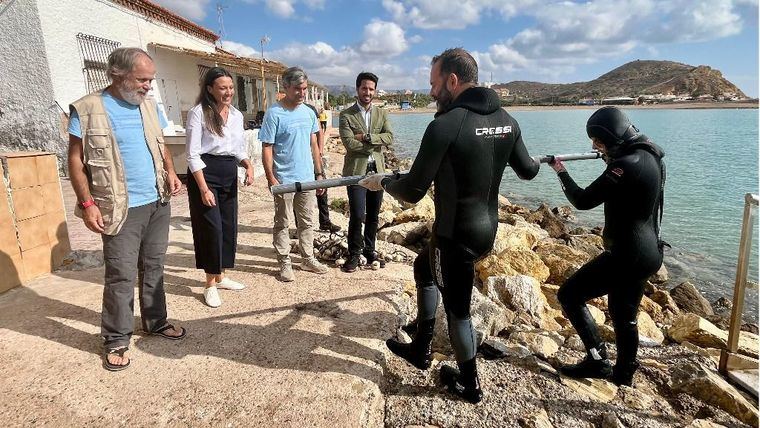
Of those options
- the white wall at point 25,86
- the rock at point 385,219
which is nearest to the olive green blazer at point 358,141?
the rock at point 385,219

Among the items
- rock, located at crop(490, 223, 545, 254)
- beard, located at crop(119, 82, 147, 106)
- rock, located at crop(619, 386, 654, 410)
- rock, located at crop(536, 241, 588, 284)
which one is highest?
beard, located at crop(119, 82, 147, 106)

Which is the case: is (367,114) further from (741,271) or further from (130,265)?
(741,271)

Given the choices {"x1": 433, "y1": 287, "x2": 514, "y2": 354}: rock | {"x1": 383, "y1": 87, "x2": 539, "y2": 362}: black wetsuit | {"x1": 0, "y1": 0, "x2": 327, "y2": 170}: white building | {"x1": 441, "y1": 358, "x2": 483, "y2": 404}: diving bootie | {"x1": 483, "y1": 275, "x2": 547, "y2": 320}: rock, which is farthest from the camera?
{"x1": 0, "y1": 0, "x2": 327, "y2": 170}: white building

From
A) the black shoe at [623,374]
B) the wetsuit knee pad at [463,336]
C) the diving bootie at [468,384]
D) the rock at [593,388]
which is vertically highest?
the wetsuit knee pad at [463,336]

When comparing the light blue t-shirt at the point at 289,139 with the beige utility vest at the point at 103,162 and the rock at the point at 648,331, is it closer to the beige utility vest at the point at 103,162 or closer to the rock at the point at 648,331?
the beige utility vest at the point at 103,162

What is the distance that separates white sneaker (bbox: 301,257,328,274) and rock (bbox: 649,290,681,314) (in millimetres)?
4968

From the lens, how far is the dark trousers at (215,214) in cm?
374

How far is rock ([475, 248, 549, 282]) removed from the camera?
5750 mm

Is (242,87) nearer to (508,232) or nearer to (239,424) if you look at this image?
(508,232)

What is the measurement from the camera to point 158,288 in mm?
3322

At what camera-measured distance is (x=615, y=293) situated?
9.55 feet

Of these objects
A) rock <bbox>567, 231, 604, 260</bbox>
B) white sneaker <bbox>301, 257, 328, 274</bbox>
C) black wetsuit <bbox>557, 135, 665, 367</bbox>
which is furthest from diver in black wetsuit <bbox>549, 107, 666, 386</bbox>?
rock <bbox>567, 231, 604, 260</bbox>

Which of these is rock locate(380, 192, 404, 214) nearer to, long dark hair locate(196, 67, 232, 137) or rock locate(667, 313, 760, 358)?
rock locate(667, 313, 760, 358)

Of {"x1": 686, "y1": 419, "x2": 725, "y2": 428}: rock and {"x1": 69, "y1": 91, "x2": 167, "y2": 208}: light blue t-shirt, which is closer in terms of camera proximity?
{"x1": 686, "y1": 419, "x2": 725, "y2": 428}: rock
